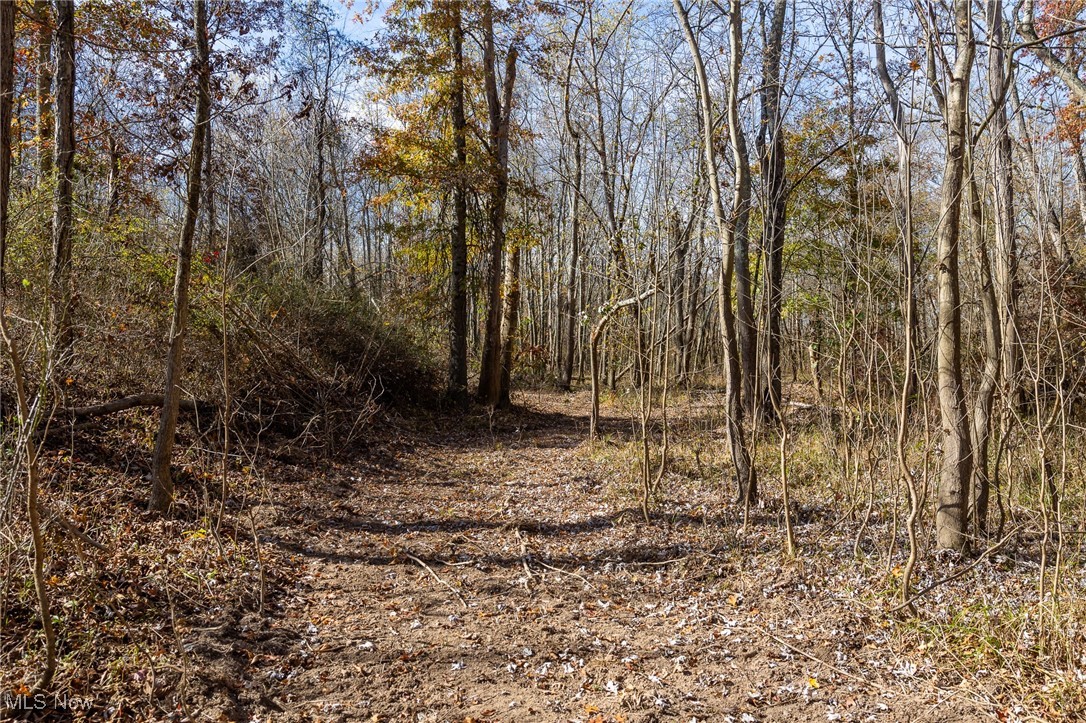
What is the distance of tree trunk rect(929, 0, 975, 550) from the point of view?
474 cm

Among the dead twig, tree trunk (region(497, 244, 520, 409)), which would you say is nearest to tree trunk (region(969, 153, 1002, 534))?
the dead twig

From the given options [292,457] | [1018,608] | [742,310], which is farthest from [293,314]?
[1018,608]

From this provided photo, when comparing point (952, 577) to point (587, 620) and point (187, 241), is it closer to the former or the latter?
point (587, 620)

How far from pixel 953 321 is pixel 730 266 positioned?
5.80ft

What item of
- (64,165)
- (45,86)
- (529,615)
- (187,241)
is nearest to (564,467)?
(529,615)

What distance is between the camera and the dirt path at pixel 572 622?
367cm

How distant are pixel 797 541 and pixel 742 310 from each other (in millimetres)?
3201

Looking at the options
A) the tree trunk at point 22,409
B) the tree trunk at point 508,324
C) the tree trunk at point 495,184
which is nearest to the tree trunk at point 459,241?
the tree trunk at point 495,184

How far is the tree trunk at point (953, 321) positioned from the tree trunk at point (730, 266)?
5.21 feet

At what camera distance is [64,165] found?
25.0 feet

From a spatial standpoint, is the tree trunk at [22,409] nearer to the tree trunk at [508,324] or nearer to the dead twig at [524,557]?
the dead twig at [524,557]

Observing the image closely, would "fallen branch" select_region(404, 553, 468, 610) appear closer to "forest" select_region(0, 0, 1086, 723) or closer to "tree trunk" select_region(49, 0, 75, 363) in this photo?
"forest" select_region(0, 0, 1086, 723)

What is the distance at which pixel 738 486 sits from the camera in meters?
6.79

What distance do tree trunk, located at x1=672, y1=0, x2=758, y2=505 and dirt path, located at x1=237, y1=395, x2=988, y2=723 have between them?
18.1 inches
